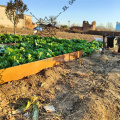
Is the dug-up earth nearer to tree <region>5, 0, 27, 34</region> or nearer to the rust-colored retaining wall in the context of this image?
the rust-colored retaining wall

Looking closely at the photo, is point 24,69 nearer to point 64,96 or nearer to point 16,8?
point 64,96

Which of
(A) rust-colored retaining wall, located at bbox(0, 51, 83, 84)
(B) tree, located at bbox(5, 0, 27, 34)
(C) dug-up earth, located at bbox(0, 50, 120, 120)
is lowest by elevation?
(C) dug-up earth, located at bbox(0, 50, 120, 120)

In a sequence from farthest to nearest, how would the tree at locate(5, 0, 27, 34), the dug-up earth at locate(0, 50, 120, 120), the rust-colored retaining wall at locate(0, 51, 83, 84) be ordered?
the tree at locate(5, 0, 27, 34)
the rust-colored retaining wall at locate(0, 51, 83, 84)
the dug-up earth at locate(0, 50, 120, 120)

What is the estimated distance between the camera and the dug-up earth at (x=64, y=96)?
2197mm

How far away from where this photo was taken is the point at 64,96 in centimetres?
278

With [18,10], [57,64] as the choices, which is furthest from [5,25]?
[57,64]

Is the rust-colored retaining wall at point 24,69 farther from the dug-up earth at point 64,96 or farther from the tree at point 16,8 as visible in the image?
the tree at point 16,8

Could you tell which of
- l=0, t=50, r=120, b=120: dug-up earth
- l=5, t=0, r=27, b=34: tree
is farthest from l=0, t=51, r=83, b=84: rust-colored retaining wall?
l=5, t=0, r=27, b=34: tree

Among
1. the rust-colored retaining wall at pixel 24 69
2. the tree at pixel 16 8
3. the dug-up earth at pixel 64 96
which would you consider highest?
the tree at pixel 16 8

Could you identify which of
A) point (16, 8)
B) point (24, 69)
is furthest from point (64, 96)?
point (16, 8)

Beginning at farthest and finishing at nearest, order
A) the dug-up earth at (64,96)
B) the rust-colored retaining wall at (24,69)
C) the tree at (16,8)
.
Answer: the tree at (16,8), the rust-colored retaining wall at (24,69), the dug-up earth at (64,96)

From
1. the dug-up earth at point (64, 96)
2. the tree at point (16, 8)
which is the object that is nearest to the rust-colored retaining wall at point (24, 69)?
the dug-up earth at point (64, 96)

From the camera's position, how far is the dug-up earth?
2.20m

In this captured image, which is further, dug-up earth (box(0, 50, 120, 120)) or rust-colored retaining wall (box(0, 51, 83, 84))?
rust-colored retaining wall (box(0, 51, 83, 84))
